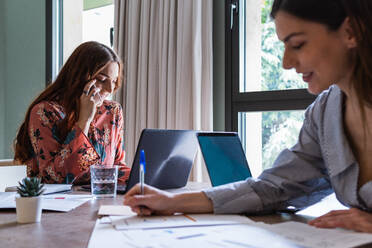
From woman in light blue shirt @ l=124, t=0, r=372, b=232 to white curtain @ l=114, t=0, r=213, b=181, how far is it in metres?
1.42

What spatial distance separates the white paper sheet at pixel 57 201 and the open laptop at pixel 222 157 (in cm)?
39

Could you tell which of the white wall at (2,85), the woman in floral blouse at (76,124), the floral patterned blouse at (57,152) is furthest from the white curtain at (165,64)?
the white wall at (2,85)

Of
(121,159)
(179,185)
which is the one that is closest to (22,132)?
(121,159)

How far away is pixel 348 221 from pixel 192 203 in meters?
0.35

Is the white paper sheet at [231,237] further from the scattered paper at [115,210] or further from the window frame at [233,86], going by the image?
the window frame at [233,86]

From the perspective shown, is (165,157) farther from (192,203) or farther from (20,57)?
(20,57)

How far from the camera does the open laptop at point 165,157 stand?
1.30 m

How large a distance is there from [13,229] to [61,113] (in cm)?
96

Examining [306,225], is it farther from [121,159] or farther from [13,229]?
[121,159]

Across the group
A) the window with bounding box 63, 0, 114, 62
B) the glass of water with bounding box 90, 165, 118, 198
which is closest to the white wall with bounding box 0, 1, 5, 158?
the window with bounding box 63, 0, 114, 62

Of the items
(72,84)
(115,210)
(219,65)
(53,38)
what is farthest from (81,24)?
(115,210)

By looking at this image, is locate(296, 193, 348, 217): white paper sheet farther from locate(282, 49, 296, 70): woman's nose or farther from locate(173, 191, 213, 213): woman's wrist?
locate(282, 49, 296, 70): woman's nose

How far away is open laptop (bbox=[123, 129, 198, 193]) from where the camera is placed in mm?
1300

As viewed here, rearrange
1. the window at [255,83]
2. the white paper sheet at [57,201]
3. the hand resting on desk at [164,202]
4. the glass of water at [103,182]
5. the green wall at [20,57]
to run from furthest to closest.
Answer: the green wall at [20,57] → the window at [255,83] → the glass of water at [103,182] → the white paper sheet at [57,201] → the hand resting on desk at [164,202]
